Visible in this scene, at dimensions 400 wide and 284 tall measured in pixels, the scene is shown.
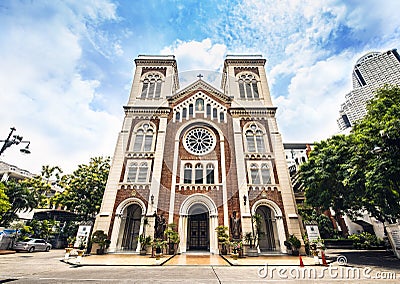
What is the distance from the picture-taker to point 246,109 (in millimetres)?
21891

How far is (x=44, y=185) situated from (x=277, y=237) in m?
25.3

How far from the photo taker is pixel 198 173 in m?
19.2

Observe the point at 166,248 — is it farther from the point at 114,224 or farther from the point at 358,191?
the point at 358,191

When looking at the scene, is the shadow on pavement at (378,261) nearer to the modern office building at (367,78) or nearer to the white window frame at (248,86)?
the white window frame at (248,86)

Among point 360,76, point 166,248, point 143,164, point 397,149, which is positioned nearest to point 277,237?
point 166,248

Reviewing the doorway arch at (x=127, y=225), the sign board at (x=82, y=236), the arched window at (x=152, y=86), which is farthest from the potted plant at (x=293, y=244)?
the arched window at (x=152, y=86)

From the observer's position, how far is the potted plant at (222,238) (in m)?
15.6

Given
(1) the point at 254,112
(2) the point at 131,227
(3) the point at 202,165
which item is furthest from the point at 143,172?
(1) the point at 254,112

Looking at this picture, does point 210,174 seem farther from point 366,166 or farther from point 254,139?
point 366,166

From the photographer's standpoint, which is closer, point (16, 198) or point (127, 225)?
point (127, 225)

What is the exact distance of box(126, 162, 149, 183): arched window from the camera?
1860 centimetres

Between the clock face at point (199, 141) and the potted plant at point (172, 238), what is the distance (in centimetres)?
692

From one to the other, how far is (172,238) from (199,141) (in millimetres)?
9049

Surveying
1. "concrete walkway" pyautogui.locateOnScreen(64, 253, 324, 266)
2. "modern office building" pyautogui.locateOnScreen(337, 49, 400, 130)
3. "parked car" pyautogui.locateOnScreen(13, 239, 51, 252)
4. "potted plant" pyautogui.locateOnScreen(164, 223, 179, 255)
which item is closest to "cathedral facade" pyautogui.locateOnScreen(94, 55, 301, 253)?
"potted plant" pyautogui.locateOnScreen(164, 223, 179, 255)
